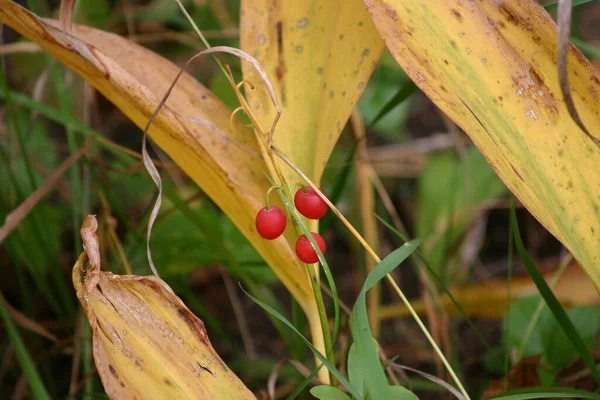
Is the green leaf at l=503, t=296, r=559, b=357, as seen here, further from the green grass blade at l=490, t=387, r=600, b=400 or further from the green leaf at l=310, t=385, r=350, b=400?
the green leaf at l=310, t=385, r=350, b=400

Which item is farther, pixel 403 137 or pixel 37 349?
pixel 403 137

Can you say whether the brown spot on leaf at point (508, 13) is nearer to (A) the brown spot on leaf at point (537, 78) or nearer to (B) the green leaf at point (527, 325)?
(A) the brown spot on leaf at point (537, 78)

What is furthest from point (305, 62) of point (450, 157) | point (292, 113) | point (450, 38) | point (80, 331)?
point (450, 157)

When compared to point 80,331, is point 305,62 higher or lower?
higher

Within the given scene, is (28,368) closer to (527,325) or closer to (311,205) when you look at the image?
(311,205)

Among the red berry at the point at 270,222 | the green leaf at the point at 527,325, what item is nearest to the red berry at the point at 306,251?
the red berry at the point at 270,222

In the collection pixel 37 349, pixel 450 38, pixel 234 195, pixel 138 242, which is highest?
pixel 450 38

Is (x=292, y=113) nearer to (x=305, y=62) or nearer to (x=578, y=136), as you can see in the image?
(x=305, y=62)
